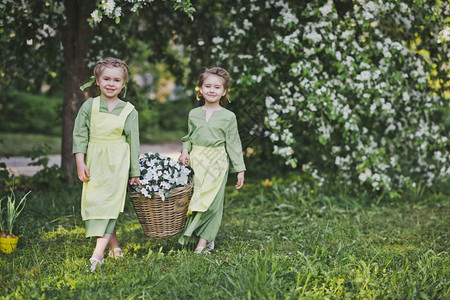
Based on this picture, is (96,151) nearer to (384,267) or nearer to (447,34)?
(384,267)

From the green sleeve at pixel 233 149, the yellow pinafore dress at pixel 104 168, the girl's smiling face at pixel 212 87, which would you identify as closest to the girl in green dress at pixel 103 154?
the yellow pinafore dress at pixel 104 168

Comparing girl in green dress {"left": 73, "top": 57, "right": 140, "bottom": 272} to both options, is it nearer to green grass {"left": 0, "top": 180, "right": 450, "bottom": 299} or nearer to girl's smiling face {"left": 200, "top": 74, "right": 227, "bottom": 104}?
green grass {"left": 0, "top": 180, "right": 450, "bottom": 299}

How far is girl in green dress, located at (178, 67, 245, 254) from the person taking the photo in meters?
3.84

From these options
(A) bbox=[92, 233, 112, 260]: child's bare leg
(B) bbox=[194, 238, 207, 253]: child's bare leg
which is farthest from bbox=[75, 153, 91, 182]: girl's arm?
(B) bbox=[194, 238, 207, 253]: child's bare leg

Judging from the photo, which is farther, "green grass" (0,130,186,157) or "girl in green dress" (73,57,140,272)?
"green grass" (0,130,186,157)

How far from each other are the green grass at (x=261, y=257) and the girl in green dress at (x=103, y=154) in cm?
31

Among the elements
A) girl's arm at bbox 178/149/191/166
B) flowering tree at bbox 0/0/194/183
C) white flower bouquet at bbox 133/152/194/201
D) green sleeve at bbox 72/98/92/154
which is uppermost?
flowering tree at bbox 0/0/194/183

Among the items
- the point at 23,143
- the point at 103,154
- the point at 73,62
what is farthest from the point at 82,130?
the point at 23,143

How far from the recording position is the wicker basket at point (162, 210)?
3.58 m

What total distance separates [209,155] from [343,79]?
7.07ft

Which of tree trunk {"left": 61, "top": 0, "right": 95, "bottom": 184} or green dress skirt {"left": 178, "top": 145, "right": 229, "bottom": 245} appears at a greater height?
tree trunk {"left": 61, "top": 0, "right": 95, "bottom": 184}

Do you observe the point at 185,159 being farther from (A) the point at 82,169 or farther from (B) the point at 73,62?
(B) the point at 73,62

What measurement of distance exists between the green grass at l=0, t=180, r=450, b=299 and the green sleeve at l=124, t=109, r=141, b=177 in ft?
1.98

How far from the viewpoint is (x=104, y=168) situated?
3.51m
